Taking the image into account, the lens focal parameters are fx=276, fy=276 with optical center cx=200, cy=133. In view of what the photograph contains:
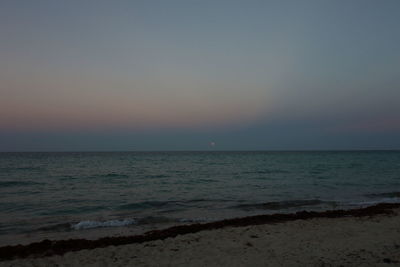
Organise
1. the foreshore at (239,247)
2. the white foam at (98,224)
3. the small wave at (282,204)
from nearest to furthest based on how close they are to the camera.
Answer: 1. the foreshore at (239,247)
2. the white foam at (98,224)
3. the small wave at (282,204)

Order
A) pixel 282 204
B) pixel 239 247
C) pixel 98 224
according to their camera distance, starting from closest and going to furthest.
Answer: pixel 239 247
pixel 98 224
pixel 282 204

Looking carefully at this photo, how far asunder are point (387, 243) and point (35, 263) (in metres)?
9.17

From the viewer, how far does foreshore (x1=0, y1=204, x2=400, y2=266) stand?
21.4 feet

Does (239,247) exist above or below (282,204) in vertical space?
above

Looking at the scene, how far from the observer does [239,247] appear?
24.6ft

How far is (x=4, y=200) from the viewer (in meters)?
17.2

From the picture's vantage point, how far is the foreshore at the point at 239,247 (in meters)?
6.51

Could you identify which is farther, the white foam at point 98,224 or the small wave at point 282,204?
the small wave at point 282,204

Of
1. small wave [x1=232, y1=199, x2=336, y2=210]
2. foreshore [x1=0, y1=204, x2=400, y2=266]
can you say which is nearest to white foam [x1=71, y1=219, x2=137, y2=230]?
foreshore [x1=0, y1=204, x2=400, y2=266]

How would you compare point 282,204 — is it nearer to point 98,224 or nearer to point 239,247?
point 239,247

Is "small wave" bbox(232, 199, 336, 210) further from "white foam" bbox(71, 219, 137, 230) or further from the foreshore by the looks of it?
"white foam" bbox(71, 219, 137, 230)

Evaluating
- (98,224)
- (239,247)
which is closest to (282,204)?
(239,247)

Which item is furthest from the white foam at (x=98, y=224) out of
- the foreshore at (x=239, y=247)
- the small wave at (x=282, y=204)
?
the small wave at (x=282, y=204)

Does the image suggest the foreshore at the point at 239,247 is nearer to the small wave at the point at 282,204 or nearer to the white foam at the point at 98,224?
the white foam at the point at 98,224
